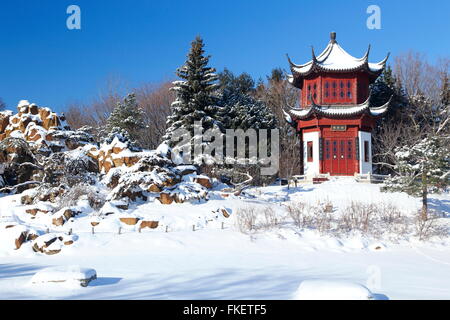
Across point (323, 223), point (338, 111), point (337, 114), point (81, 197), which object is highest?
point (338, 111)

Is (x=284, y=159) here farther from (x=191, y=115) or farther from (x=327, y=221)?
(x=327, y=221)

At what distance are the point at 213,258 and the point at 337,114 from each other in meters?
15.4

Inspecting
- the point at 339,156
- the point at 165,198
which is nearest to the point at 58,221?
the point at 165,198

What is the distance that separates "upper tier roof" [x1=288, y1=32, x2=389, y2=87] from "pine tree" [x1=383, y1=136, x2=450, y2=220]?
957cm

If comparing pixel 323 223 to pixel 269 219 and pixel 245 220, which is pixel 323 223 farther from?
pixel 245 220

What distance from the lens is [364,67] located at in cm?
2391

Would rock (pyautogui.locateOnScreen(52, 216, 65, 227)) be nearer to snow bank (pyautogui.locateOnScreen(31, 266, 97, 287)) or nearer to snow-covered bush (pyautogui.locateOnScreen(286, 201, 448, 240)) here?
snow bank (pyautogui.locateOnScreen(31, 266, 97, 287))

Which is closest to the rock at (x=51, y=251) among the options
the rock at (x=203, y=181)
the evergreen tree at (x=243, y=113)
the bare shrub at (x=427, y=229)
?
the rock at (x=203, y=181)

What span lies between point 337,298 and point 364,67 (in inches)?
831

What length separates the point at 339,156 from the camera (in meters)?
23.6

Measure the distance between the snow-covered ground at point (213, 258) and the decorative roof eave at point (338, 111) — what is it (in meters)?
6.76

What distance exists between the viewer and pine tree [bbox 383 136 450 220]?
1498cm

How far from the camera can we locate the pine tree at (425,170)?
15.0 m
